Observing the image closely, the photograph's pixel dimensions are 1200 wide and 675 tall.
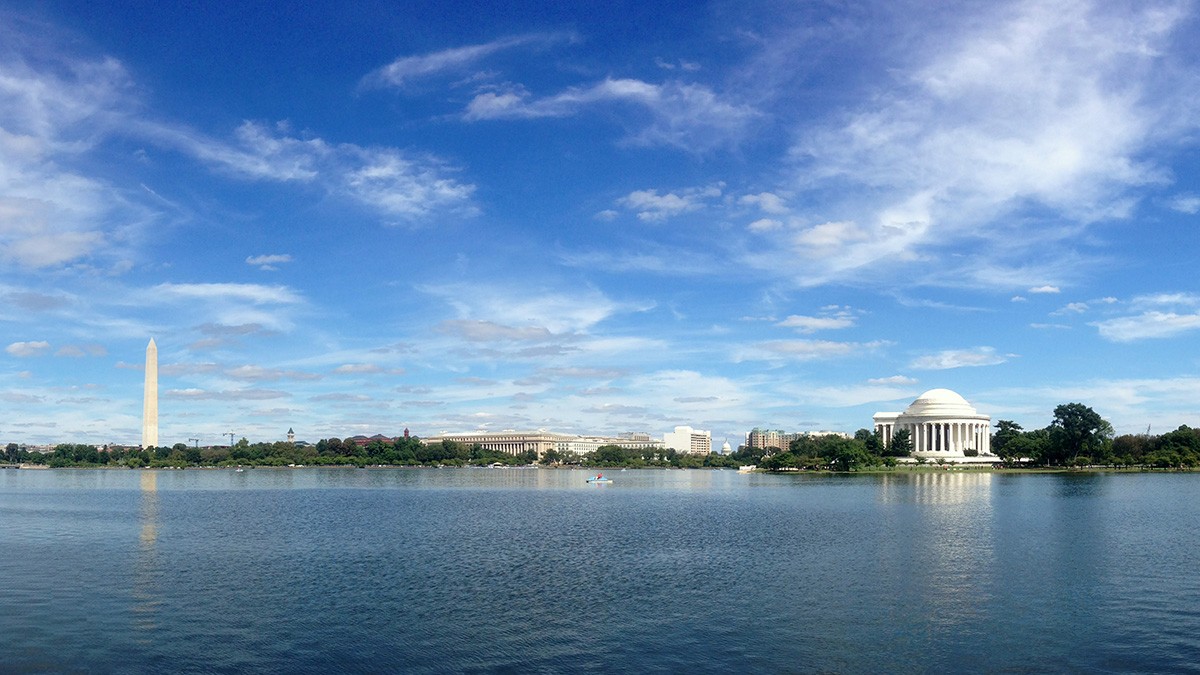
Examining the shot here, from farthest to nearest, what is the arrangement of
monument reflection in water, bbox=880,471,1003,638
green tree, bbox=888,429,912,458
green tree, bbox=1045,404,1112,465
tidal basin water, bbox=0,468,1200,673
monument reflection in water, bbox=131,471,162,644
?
1. green tree, bbox=888,429,912,458
2. green tree, bbox=1045,404,1112,465
3. monument reflection in water, bbox=880,471,1003,638
4. monument reflection in water, bbox=131,471,162,644
5. tidal basin water, bbox=0,468,1200,673

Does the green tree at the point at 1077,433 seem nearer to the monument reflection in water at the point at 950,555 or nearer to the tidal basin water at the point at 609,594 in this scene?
the monument reflection in water at the point at 950,555

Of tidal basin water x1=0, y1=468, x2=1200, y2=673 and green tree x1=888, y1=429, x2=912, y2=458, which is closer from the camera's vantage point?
tidal basin water x1=0, y1=468, x2=1200, y2=673

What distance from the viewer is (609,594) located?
1500 inches

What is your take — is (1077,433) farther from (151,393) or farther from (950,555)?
(151,393)

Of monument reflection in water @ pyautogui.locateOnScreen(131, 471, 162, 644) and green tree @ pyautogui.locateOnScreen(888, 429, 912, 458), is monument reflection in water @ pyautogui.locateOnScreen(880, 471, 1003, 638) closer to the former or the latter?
monument reflection in water @ pyautogui.locateOnScreen(131, 471, 162, 644)

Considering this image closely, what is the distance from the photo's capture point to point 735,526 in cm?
6650

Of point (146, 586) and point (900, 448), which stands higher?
point (900, 448)

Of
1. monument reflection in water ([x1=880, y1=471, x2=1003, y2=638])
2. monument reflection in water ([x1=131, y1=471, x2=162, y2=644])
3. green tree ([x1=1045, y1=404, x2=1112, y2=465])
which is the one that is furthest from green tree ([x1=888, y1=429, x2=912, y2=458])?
monument reflection in water ([x1=131, y1=471, x2=162, y2=644])

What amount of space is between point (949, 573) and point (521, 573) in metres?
20.6

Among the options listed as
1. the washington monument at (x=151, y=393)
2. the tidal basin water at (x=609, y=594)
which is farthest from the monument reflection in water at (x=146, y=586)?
the washington monument at (x=151, y=393)

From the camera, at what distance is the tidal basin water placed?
28516 millimetres

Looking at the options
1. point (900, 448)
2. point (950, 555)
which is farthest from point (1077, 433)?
point (950, 555)

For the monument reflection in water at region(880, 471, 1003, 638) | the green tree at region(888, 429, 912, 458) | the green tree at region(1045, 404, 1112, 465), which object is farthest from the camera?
the green tree at region(888, 429, 912, 458)

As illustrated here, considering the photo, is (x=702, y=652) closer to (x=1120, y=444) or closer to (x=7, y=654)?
(x=7, y=654)
